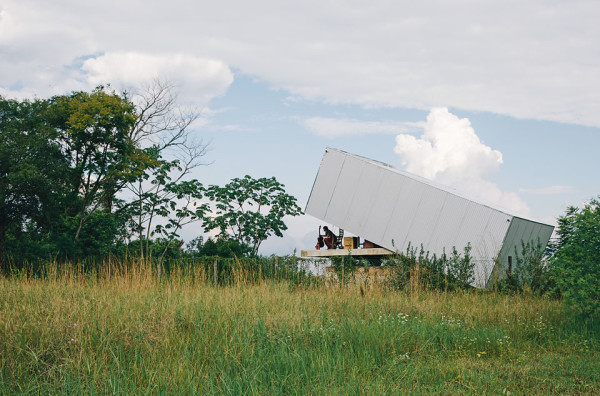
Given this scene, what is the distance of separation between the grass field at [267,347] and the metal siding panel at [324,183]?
12814 mm

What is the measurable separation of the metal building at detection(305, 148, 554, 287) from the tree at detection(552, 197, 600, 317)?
6.22m

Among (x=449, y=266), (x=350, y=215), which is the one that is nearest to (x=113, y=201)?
(x=350, y=215)

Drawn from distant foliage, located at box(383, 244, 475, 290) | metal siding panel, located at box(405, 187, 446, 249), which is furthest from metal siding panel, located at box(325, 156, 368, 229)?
distant foliage, located at box(383, 244, 475, 290)

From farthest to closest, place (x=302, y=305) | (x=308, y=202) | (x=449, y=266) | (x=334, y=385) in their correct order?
(x=308, y=202) → (x=449, y=266) → (x=302, y=305) → (x=334, y=385)

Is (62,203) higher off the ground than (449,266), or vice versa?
(62,203)

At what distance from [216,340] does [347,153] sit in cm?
1531

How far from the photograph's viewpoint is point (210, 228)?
80.1 feet

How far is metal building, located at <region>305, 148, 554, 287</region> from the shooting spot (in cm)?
1570

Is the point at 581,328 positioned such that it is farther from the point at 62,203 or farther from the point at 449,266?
the point at 62,203

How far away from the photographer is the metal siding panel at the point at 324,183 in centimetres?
2048

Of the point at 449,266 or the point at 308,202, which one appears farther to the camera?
the point at 308,202

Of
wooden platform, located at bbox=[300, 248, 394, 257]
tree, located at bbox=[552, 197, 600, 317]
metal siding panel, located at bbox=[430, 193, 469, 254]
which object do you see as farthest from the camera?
wooden platform, located at bbox=[300, 248, 394, 257]

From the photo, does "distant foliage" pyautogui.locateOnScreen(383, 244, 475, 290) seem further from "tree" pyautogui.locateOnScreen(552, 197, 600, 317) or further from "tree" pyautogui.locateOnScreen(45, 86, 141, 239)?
"tree" pyautogui.locateOnScreen(45, 86, 141, 239)

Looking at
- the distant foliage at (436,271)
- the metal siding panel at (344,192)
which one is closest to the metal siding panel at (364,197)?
the metal siding panel at (344,192)
